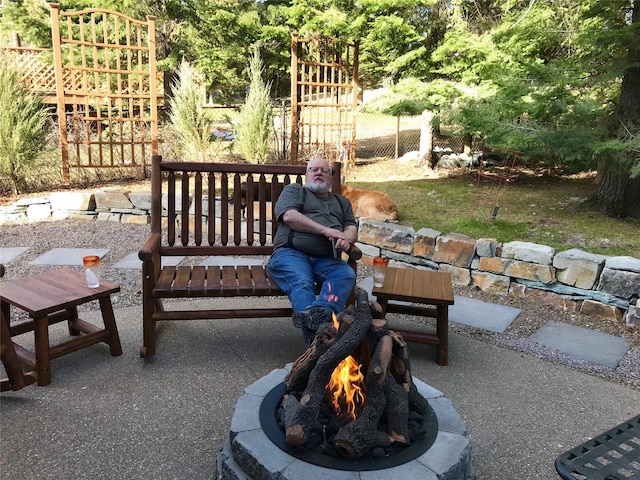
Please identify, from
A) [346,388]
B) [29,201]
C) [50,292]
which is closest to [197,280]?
[50,292]

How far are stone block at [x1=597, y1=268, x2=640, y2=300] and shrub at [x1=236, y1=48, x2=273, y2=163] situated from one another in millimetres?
5360

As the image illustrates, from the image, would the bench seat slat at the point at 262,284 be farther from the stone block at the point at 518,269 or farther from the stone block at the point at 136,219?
the stone block at the point at 136,219

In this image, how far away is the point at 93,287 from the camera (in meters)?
2.75

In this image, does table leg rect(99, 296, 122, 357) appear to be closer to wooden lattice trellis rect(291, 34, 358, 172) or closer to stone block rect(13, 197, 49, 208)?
stone block rect(13, 197, 49, 208)

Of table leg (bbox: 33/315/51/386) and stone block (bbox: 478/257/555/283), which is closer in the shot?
table leg (bbox: 33/315/51/386)

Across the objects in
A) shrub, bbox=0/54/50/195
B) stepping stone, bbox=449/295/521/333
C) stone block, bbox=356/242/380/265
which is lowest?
stepping stone, bbox=449/295/521/333

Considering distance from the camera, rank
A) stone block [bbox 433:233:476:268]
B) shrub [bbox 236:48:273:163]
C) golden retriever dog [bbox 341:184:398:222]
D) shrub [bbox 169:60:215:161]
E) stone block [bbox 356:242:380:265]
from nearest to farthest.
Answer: stone block [bbox 433:233:476:268]
stone block [bbox 356:242:380:265]
golden retriever dog [bbox 341:184:398:222]
shrub [bbox 169:60:215:161]
shrub [bbox 236:48:273:163]

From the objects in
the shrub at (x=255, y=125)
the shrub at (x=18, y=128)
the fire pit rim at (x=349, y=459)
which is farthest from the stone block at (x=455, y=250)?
the shrub at (x=18, y=128)

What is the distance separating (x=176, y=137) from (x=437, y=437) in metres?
7.00

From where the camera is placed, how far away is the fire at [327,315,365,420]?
5.90 feet

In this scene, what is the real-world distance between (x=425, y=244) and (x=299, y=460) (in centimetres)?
278

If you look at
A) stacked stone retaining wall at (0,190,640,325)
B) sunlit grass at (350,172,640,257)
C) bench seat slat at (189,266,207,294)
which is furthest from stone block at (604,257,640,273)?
bench seat slat at (189,266,207,294)

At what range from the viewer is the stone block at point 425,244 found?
4.11m

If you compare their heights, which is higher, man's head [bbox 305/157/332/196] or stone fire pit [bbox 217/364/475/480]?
man's head [bbox 305/157/332/196]
